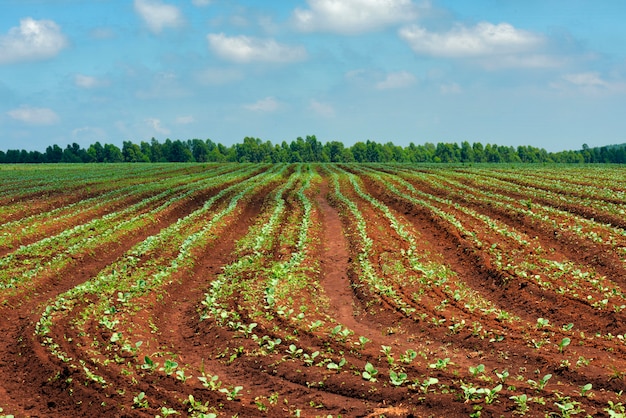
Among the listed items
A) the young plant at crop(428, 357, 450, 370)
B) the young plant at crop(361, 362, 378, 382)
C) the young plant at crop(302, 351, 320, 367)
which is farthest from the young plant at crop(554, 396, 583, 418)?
the young plant at crop(302, 351, 320, 367)

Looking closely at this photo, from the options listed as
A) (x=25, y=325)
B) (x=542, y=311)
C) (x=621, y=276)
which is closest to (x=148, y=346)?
(x=25, y=325)

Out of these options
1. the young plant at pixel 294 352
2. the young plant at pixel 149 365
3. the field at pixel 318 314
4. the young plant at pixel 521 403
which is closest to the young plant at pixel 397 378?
the field at pixel 318 314

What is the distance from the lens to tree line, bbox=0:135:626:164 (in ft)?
507

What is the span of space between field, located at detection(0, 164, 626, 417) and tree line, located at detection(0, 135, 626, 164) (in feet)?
459

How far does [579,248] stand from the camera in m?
18.5

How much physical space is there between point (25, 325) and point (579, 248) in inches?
668

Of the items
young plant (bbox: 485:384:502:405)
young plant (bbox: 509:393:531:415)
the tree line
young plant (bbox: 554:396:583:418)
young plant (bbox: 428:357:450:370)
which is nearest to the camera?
young plant (bbox: 554:396:583:418)

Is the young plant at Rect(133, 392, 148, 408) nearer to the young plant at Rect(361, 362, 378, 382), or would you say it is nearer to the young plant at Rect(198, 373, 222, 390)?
the young plant at Rect(198, 373, 222, 390)

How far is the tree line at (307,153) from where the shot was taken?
154 m

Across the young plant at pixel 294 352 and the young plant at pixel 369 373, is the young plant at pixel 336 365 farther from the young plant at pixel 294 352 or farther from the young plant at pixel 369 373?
the young plant at pixel 294 352

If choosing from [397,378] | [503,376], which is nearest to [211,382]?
[397,378]

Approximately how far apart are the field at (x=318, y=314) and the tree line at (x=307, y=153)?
13976 cm

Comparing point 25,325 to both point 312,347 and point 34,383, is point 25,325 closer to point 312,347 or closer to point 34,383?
point 34,383

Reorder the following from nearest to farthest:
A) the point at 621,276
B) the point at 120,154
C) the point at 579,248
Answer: the point at 621,276 < the point at 579,248 < the point at 120,154
